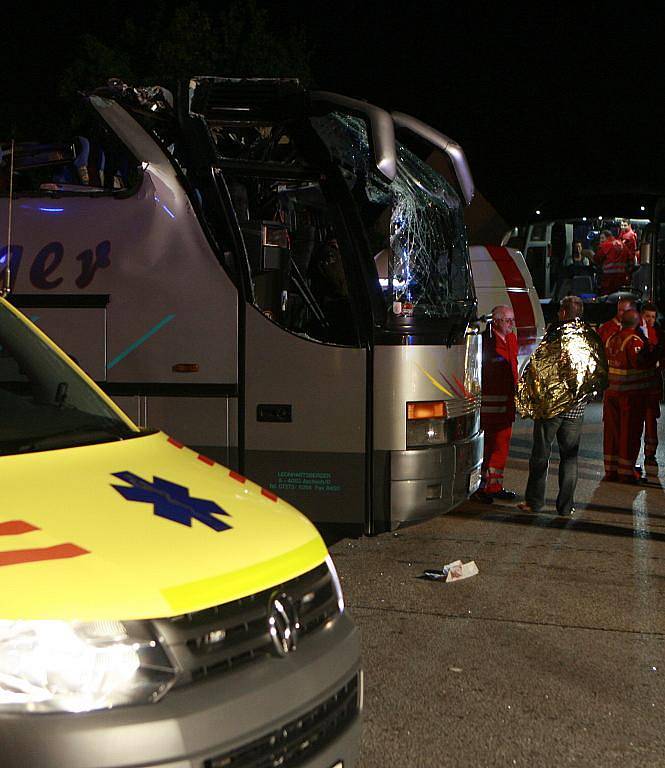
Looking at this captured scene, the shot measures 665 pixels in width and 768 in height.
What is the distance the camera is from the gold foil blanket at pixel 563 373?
888 centimetres

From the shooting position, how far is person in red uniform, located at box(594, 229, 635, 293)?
22344mm

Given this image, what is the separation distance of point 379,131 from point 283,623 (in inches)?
152

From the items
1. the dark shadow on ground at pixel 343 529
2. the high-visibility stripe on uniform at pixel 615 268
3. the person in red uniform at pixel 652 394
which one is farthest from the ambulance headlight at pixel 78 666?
the high-visibility stripe on uniform at pixel 615 268

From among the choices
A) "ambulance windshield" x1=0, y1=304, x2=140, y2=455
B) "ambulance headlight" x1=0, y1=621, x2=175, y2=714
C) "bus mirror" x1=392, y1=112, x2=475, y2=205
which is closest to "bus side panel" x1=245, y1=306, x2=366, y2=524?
"bus mirror" x1=392, y1=112, x2=475, y2=205

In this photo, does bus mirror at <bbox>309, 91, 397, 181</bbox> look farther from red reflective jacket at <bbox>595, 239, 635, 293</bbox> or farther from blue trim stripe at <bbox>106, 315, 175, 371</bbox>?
red reflective jacket at <bbox>595, 239, 635, 293</bbox>

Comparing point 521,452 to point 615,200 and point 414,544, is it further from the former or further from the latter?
point 615,200

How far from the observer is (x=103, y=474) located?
346cm

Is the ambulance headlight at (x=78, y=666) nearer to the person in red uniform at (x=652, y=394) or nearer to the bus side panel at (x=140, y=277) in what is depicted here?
the bus side panel at (x=140, y=277)

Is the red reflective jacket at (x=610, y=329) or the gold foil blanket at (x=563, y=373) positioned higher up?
the red reflective jacket at (x=610, y=329)

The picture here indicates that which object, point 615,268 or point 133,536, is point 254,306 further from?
point 615,268

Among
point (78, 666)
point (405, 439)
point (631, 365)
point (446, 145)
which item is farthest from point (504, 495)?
point (78, 666)

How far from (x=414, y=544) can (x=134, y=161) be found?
3414mm

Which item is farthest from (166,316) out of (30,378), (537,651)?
(537,651)

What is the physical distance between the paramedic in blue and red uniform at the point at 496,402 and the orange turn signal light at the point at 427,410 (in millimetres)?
3057
